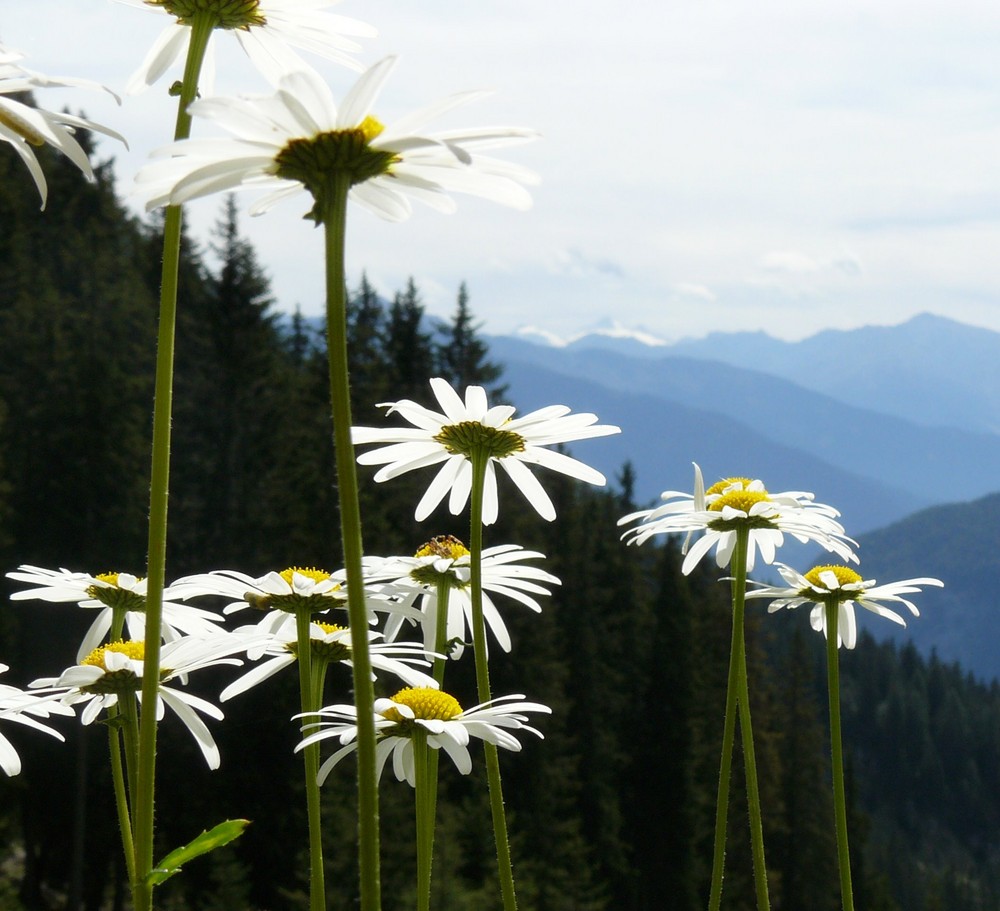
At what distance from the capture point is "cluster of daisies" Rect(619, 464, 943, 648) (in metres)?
2.69

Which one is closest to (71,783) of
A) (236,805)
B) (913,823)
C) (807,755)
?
(236,805)

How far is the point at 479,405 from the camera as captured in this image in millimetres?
2393

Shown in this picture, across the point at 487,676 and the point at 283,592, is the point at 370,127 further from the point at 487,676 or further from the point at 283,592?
the point at 283,592

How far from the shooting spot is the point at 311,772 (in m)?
2.00

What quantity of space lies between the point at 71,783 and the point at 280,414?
1330 centimetres

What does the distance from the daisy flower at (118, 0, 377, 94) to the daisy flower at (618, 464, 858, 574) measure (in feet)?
4.06

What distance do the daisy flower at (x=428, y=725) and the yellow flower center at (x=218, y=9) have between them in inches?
41.1

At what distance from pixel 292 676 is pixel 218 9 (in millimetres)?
31064

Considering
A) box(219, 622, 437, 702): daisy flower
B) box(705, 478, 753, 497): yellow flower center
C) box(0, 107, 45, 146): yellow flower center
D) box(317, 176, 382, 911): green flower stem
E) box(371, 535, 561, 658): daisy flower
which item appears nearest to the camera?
box(317, 176, 382, 911): green flower stem

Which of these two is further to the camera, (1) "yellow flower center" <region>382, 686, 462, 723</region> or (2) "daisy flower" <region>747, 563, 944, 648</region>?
(2) "daisy flower" <region>747, 563, 944, 648</region>

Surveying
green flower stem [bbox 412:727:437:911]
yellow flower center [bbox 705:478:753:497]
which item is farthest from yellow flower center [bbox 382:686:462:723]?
yellow flower center [bbox 705:478:753:497]

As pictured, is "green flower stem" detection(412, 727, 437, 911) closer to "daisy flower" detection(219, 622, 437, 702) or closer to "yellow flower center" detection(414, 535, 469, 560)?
"daisy flower" detection(219, 622, 437, 702)

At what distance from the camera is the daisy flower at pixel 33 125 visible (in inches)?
52.8

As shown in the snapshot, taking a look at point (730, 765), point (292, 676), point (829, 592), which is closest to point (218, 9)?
point (730, 765)
